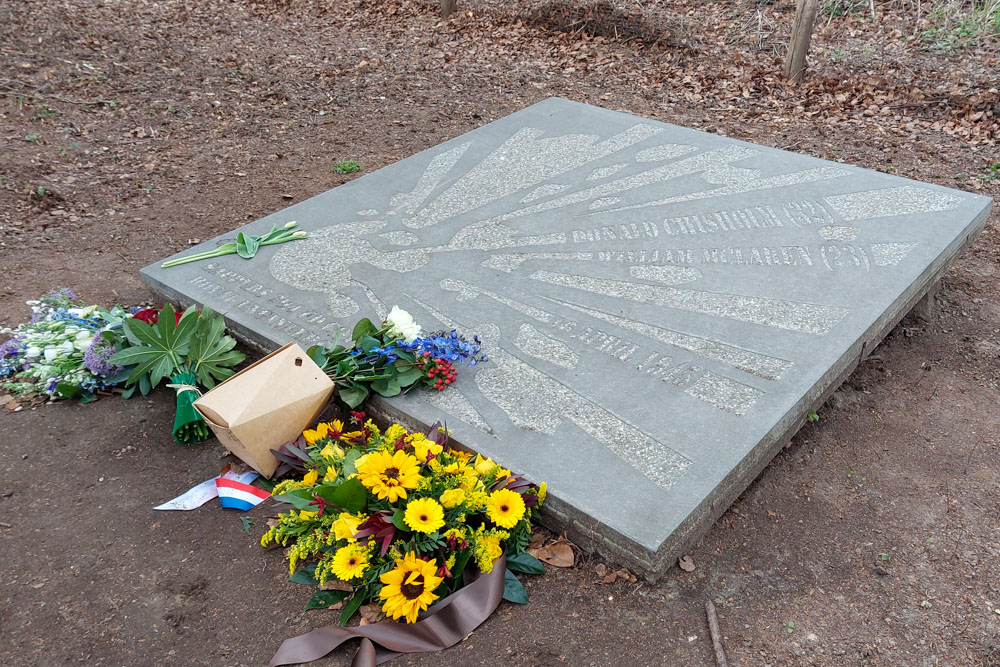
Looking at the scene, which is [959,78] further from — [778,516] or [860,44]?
[778,516]

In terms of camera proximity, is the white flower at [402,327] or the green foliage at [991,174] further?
the green foliage at [991,174]

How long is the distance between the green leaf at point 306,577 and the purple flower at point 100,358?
1356 mm

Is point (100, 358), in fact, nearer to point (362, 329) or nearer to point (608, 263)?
point (362, 329)

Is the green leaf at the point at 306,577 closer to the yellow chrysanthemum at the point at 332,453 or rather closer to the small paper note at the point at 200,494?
the yellow chrysanthemum at the point at 332,453

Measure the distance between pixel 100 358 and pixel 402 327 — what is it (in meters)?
1.29

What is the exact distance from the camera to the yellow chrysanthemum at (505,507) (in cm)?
219

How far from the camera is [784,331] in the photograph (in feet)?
9.46

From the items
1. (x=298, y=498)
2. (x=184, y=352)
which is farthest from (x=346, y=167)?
(x=298, y=498)

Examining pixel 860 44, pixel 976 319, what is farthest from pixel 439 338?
pixel 860 44

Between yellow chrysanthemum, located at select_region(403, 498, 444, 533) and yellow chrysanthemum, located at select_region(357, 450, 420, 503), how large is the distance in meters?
0.04

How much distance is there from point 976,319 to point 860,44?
14.1 feet

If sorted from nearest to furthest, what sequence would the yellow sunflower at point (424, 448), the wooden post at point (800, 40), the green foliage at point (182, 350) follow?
1. the yellow sunflower at point (424, 448)
2. the green foliage at point (182, 350)
3. the wooden post at point (800, 40)

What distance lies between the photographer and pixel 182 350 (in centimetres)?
300

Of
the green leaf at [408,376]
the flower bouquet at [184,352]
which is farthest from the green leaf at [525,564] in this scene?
the flower bouquet at [184,352]
